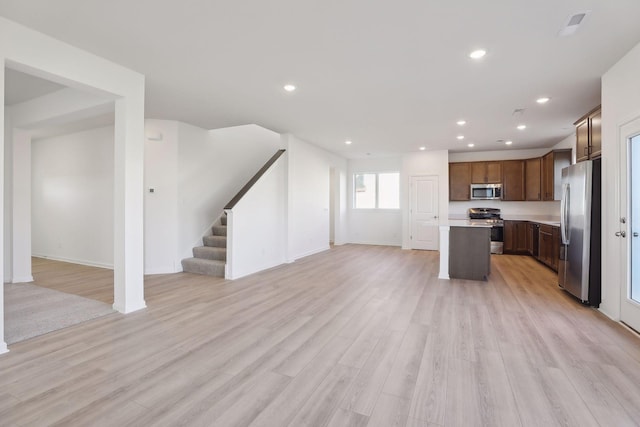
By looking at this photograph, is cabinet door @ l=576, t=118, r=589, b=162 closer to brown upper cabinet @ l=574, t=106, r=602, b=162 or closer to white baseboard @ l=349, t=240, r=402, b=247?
brown upper cabinet @ l=574, t=106, r=602, b=162

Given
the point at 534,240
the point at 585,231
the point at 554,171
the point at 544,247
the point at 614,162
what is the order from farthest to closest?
the point at 534,240
the point at 554,171
the point at 544,247
the point at 585,231
the point at 614,162

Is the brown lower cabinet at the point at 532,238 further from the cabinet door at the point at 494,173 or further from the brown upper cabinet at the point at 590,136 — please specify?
the brown upper cabinet at the point at 590,136

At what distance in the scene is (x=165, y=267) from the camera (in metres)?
5.38

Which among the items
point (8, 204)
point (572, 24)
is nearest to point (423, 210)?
point (572, 24)

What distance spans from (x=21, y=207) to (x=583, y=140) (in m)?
8.32

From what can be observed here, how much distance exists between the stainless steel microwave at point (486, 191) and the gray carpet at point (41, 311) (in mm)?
8090

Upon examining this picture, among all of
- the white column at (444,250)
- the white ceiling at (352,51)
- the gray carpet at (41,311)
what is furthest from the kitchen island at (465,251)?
the gray carpet at (41,311)

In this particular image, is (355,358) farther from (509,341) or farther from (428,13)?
(428,13)

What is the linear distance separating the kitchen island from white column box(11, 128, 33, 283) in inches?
262

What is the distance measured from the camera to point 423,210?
27.7ft

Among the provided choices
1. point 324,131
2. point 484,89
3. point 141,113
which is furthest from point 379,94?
point 141,113

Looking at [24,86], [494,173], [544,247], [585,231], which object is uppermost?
[24,86]

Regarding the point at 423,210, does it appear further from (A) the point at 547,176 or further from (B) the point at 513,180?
(A) the point at 547,176

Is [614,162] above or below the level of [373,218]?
above
